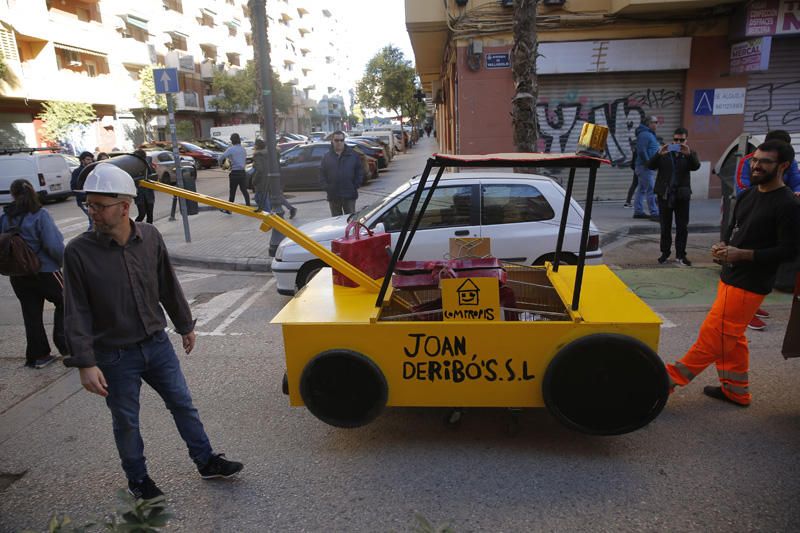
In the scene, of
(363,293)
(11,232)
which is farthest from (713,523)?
(11,232)

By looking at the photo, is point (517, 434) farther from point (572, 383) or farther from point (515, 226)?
point (515, 226)

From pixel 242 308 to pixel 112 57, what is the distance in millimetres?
34838

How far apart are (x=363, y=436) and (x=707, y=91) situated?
12.3 metres

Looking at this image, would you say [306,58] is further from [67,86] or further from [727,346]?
[727,346]

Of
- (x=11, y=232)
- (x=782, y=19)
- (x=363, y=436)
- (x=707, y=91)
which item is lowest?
(x=363, y=436)

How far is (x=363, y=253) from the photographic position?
4277 mm

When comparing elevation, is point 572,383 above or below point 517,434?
above

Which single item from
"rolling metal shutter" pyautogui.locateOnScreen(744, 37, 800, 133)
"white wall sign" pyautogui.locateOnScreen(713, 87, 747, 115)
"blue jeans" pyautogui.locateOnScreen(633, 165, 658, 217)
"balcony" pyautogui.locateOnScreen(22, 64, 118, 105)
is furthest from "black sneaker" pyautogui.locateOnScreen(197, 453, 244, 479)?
"balcony" pyautogui.locateOnScreen(22, 64, 118, 105)

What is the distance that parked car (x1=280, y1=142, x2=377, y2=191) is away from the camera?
1852 centimetres

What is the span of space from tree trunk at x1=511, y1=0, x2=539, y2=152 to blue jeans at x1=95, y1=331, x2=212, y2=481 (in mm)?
6942

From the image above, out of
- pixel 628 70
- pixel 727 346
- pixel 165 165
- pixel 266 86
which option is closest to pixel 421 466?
pixel 727 346

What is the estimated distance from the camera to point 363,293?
13.3 feet

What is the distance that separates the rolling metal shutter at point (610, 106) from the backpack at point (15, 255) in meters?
10.7

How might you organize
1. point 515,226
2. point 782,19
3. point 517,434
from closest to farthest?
point 517,434, point 515,226, point 782,19
